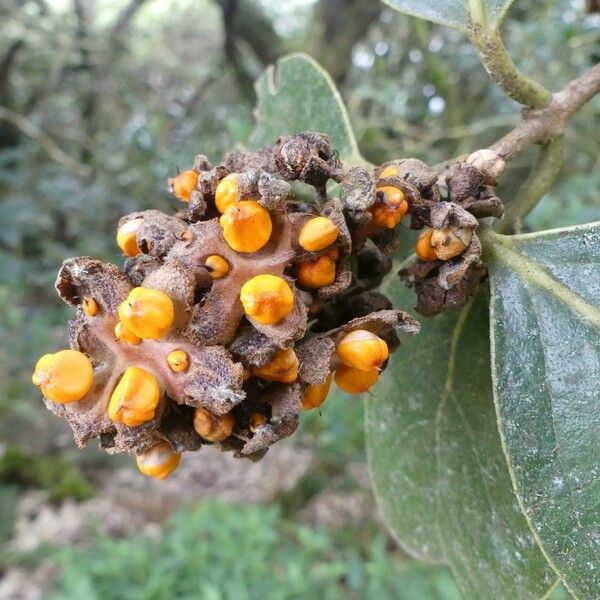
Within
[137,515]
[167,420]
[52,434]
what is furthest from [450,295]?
[52,434]

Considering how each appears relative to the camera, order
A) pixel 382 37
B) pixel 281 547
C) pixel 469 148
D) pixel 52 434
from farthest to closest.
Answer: pixel 52 434 < pixel 382 37 < pixel 281 547 < pixel 469 148

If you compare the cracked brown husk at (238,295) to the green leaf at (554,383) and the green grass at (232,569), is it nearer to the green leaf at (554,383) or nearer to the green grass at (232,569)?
the green leaf at (554,383)

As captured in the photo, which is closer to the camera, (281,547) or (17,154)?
(17,154)

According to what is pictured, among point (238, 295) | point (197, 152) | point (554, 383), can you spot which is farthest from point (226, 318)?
point (197, 152)

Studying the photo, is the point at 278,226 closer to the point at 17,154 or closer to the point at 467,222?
the point at 467,222

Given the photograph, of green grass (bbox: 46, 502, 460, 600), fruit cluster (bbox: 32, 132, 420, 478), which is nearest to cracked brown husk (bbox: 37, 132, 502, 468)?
fruit cluster (bbox: 32, 132, 420, 478)

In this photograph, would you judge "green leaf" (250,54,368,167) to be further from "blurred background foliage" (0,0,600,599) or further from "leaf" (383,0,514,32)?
"blurred background foliage" (0,0,600,599)

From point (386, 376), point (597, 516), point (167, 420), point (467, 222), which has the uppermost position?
point (467, 222)
